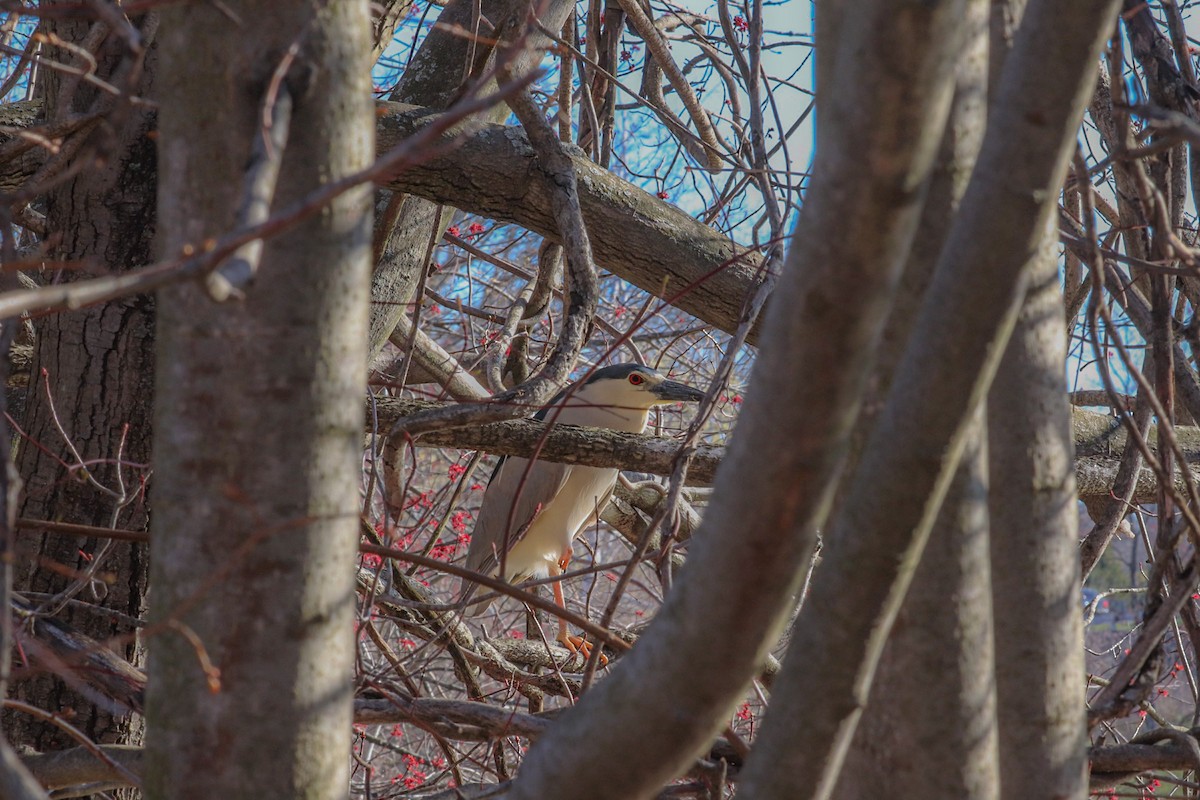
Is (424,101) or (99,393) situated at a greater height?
(424,101)

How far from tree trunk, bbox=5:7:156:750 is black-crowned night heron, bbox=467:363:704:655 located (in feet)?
6.49

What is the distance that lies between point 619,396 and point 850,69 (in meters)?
3.77

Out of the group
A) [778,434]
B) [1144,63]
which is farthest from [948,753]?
[1144,63]

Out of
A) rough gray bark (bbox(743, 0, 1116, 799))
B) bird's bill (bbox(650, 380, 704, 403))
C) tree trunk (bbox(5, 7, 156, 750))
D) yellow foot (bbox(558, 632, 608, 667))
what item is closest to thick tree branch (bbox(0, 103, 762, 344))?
tree trunk (bbox(5, 7, 156, 750))

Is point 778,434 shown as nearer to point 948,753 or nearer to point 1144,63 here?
point 948,753

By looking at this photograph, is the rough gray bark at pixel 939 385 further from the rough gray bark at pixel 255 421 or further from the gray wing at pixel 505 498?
the gray wing at pixel 505 498

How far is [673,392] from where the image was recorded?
171 inches

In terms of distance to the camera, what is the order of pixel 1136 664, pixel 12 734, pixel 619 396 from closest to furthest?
pixel 1136 664 → pixel 12 734 → pixel 619 396

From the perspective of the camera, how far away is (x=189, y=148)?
97cm

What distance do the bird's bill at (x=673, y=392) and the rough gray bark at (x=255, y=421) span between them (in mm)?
3376

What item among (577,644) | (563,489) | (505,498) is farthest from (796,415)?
(563,489)

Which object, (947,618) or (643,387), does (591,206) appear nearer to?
(643,387)

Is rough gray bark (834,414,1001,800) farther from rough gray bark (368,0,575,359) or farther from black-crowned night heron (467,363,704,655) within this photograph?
black-crowned night heron (467,363,704,655)

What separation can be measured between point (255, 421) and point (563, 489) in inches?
160
